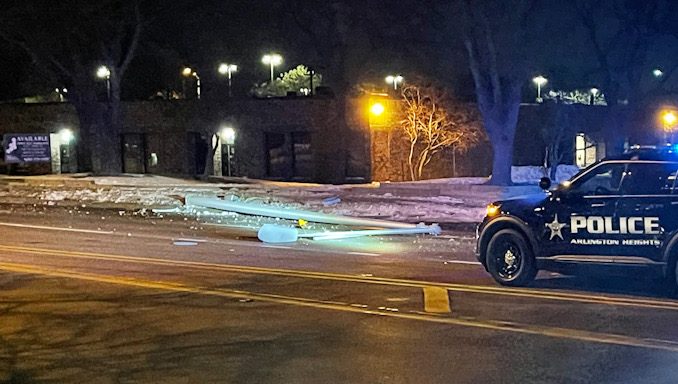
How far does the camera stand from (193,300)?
10875mm

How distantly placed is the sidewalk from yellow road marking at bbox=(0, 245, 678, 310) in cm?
833

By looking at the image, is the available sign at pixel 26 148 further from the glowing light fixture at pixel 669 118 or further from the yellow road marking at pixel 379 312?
the glowing light fixture at pixel 669 118

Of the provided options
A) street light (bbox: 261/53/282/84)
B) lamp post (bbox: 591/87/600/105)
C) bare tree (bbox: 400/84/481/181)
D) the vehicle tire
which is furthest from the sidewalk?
lamp post (bbox: 591/87/600/105)

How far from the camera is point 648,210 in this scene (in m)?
10.6

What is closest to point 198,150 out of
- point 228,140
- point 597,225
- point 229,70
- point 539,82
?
point 228,140

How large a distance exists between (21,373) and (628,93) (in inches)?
1184

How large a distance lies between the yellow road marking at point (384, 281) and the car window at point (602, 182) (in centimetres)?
131

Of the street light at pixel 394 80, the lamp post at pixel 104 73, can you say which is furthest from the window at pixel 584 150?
the lamp post at pixel 104 73

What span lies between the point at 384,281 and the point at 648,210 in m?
3.58

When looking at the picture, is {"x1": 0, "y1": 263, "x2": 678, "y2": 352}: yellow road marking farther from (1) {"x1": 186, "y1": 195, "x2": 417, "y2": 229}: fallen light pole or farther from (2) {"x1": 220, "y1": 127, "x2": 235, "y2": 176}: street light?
(2) {"x1": 220, "y1": 127, "x2": 235, "y2": 176}: street light

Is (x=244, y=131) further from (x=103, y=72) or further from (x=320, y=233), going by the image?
(x=320, y=233)

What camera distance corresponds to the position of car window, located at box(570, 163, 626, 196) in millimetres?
11102

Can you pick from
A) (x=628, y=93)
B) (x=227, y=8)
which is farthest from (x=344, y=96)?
(x=628, y=93)

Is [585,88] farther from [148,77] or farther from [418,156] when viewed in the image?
[148,77]
